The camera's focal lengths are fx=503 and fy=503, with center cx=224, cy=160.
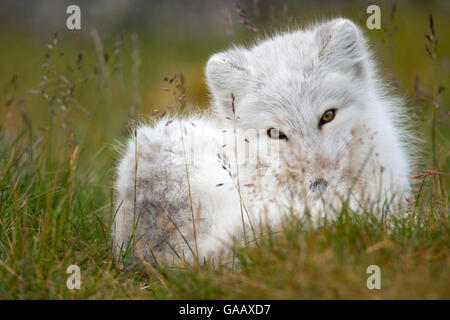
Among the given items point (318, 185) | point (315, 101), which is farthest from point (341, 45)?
point (318, 185)

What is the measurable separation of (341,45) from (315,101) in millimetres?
548

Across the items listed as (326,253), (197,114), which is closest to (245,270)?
(326,253)

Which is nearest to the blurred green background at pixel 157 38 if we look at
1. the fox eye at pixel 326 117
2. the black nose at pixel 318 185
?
the fox eye at pixel 326 117

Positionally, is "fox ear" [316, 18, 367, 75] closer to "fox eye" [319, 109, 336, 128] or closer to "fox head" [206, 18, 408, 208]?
"fox head" [206, 18, 408, 208]

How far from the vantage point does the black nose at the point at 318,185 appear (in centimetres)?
295

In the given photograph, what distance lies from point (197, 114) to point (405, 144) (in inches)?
67.3

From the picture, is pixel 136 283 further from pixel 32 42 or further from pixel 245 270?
pixel 32 42

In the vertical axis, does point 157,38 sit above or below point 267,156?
above

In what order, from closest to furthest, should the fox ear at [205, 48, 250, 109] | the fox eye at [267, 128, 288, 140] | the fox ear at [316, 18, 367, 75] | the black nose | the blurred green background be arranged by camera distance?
the black nose, the fox eye at [267, 128, 288, 140], the fox ear at [316, 18, 367, 75], the fox ear at [205, 48, 250, 109], the blurred green background

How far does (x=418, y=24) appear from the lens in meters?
11.3

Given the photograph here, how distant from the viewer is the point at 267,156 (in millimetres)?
3311

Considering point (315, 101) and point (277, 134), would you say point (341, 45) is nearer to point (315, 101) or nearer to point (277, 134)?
point (315, 101)

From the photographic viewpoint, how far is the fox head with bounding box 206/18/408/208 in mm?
3047

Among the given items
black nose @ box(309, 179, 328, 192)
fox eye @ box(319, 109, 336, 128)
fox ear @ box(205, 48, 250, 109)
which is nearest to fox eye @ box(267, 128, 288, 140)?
fox eye @ box(319, 109, 336, 128)
